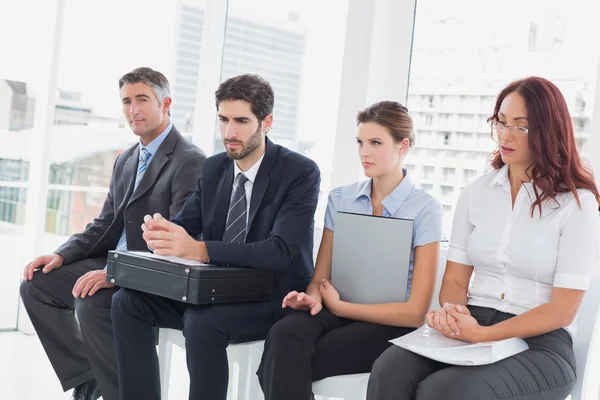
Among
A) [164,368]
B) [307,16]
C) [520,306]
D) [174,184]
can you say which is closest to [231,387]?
[164,368]

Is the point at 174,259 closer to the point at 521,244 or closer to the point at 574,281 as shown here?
the point at 521,244

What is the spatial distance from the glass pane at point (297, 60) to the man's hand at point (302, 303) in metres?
1.28

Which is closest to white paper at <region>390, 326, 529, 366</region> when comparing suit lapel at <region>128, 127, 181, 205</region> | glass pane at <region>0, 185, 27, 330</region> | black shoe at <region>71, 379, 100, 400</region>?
suit lapel at <region>128, 127, 181, 205</region>

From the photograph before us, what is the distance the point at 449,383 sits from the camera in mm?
1958

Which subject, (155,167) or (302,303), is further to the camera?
(155,167)

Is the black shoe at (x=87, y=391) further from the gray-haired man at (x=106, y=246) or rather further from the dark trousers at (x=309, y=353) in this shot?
the dark trousers at (x=309, y=353)

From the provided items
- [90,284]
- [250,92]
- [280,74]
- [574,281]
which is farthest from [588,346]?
[280,74]

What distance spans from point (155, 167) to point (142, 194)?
0.14 m

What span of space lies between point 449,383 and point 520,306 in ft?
1.56

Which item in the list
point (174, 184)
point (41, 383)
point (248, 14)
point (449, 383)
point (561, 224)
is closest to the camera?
point (449, 383)

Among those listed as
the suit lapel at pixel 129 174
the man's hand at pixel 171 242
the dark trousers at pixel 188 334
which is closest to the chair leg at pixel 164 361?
the dark trousers at pixel 188 334

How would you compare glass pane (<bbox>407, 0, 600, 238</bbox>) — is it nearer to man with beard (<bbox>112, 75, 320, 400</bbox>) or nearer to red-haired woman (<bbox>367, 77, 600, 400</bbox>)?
Result: red-haired woman (<bbox>367, 77, 600, 400</bbox>)

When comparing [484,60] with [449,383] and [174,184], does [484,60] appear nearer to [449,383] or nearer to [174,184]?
[174,184]

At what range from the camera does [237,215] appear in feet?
9.43
